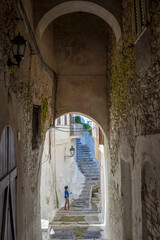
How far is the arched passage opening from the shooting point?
10140 millimetres

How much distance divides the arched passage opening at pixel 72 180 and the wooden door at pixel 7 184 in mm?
5198

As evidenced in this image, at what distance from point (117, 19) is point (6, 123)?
394 cm

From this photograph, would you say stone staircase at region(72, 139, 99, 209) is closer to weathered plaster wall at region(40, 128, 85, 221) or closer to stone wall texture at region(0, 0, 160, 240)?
weathered plaster wall at region(40, 128, 85, 221)

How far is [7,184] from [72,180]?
1484 cm

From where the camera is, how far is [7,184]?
10.5 feet

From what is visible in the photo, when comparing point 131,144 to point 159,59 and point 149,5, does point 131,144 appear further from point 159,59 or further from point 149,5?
point 149,5

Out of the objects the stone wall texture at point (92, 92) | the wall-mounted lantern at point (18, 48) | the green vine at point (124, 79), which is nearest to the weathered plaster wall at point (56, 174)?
the stone wall texture at point (92, 92)

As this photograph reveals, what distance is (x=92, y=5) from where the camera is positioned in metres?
5.57

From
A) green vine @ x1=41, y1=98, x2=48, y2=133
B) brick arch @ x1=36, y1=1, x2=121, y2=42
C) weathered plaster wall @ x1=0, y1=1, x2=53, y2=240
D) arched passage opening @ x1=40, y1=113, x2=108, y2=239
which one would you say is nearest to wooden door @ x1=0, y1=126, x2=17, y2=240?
weathered plaster wall @ x1=0, y1=1, x2=53, y2=240

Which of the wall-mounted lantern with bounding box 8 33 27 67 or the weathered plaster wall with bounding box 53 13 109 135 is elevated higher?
the weathered plaster wall with bounding box 53 13 109 135

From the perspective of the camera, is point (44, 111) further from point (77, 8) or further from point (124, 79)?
point (77, 8)

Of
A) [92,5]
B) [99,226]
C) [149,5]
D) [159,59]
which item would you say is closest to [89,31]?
[92,5]

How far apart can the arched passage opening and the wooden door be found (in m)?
5.20

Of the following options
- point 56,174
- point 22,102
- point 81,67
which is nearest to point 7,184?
point 22,102
